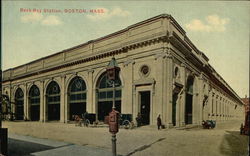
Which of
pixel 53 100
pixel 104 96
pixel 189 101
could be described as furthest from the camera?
pixel 53 100

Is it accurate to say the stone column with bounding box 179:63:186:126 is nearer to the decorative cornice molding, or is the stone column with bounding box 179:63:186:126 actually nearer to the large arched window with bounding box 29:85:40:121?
the decorative cornice molding

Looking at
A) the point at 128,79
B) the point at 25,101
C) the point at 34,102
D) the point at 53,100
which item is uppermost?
the point at 128,79

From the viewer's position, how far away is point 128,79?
1614 centimetres

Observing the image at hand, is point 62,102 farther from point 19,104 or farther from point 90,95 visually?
point 19,104

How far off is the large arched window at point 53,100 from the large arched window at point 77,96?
2.60 meters

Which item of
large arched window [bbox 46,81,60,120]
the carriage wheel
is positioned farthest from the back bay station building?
the carriage wheel

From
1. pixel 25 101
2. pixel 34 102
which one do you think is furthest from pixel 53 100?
pixel 25 101

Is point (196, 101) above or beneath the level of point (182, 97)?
beneath

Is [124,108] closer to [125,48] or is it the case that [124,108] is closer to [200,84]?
[125,48]

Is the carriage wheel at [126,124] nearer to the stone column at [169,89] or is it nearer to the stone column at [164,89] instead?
the stone column at [164,89]

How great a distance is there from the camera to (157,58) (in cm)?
1435

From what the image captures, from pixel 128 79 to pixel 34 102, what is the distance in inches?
615

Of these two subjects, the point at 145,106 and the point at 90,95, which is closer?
the point at 145,106

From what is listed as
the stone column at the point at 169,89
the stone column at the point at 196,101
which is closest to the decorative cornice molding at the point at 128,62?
the stone column at the point at 169,89
